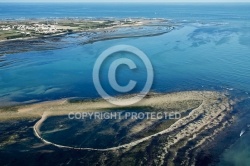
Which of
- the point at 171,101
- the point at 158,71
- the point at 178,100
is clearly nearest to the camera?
the point at 171,101

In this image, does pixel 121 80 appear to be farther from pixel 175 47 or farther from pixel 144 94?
pixel 175 47

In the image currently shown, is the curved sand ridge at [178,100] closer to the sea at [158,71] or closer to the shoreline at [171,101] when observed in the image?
the shoreline at [171,101]

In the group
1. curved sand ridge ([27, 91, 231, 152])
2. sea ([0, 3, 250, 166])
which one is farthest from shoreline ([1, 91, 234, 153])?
sea ([0, 3, 250, 166])

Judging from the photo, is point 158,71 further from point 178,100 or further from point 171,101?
point 171,101

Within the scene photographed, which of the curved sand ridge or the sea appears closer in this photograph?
the curved sand ridge

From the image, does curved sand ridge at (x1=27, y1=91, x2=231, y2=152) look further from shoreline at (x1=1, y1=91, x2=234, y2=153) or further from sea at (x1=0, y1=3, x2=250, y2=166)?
sea at (x1=0, y1=3, x2=250, y2=166)

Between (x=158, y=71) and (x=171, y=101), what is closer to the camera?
(x=171, y=101)

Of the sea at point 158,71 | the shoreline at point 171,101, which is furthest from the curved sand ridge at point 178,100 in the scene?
the sea at point 158,71

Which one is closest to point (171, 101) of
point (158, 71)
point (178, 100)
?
point (178, 100)
